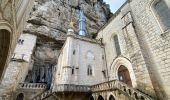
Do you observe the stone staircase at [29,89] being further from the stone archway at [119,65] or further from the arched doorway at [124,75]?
the arched doorway at [124,75]

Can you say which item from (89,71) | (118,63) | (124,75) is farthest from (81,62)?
(124,75)

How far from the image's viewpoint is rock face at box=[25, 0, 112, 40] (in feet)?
69.8

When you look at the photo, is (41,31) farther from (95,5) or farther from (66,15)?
(95,5)

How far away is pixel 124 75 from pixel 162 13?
21.7ft

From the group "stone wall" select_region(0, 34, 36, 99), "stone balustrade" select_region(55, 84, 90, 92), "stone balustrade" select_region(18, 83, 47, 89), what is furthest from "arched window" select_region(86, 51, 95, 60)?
"stone wall" select_region(0, 34, 36, 99)

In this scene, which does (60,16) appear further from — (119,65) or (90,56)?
(119,65)

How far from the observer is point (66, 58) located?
13.9m

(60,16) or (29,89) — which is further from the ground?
(60,16)

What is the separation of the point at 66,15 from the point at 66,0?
4.90 metres

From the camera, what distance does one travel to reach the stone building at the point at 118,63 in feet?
30.5

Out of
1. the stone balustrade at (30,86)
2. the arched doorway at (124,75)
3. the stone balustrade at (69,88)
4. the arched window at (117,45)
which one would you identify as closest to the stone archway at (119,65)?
the arched doorway at (124,75)

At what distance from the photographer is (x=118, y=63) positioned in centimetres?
1356

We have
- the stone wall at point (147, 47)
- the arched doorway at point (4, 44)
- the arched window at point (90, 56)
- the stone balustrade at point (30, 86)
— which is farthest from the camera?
the arched window at point (90, 56)

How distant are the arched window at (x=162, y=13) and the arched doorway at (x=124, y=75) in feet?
16.6
